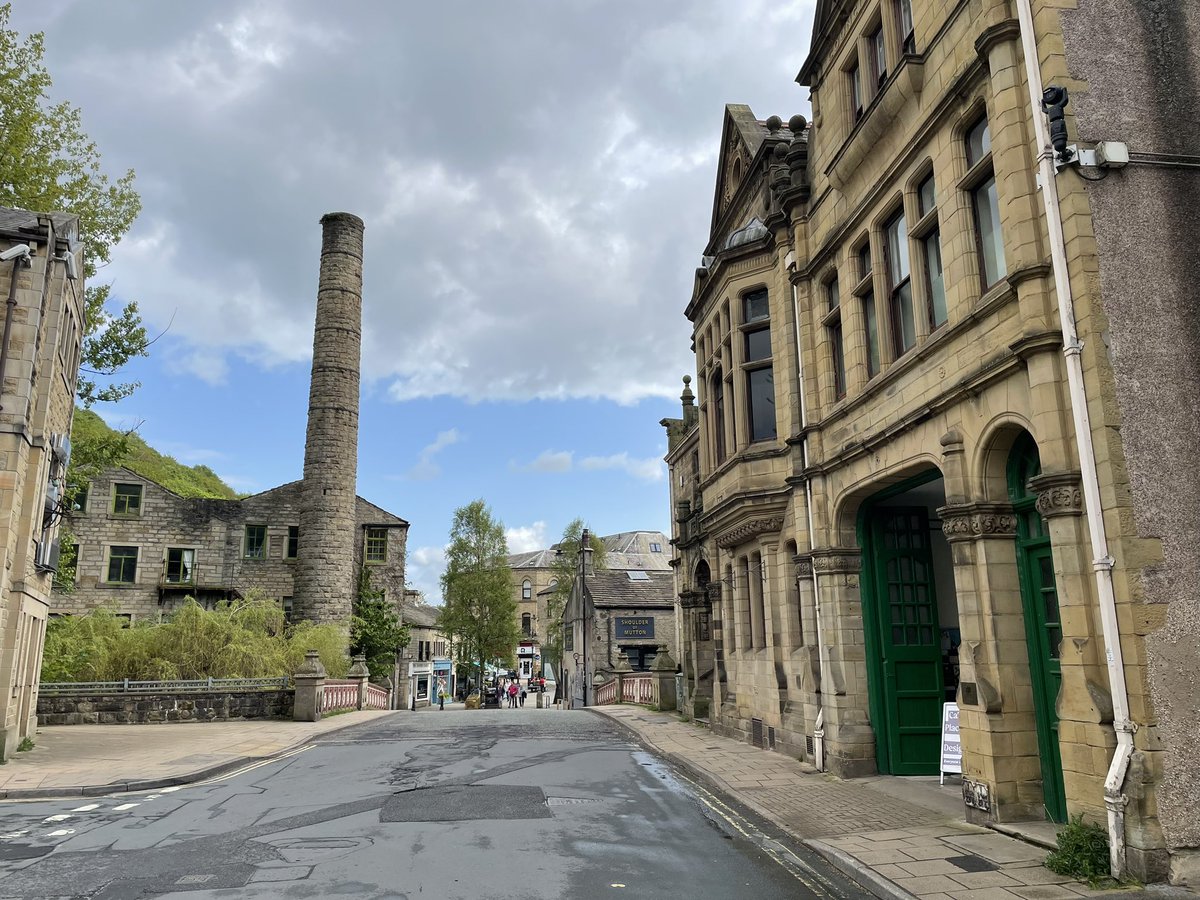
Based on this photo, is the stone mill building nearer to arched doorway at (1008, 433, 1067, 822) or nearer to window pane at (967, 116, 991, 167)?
window pane at (967, 116, 991, 167)

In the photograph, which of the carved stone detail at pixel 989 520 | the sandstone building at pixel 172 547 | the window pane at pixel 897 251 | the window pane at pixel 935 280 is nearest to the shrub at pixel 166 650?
the sandstone building at pixel 172 547

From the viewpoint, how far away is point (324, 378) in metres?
37.4

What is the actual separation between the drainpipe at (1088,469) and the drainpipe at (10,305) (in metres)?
15.3

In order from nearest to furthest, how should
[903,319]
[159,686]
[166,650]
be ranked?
1. [903,319]
2. [159,686]
3. [166,650]

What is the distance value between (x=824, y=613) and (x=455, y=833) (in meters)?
6.43

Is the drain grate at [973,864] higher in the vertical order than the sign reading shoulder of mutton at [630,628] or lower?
lower

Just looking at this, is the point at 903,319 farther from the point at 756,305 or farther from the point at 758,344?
the point at 756,305

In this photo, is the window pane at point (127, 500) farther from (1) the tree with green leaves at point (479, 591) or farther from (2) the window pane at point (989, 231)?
(2) the window pane at point (989, 231)

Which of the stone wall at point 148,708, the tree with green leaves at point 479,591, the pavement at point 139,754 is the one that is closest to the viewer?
the pavement at point 139,754

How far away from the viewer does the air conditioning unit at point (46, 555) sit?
1557 cm

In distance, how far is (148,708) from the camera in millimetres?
21516

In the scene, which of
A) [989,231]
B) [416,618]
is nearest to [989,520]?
[989,231]

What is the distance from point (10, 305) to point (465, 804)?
1174cm

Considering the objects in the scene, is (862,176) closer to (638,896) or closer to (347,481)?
(638,896)
